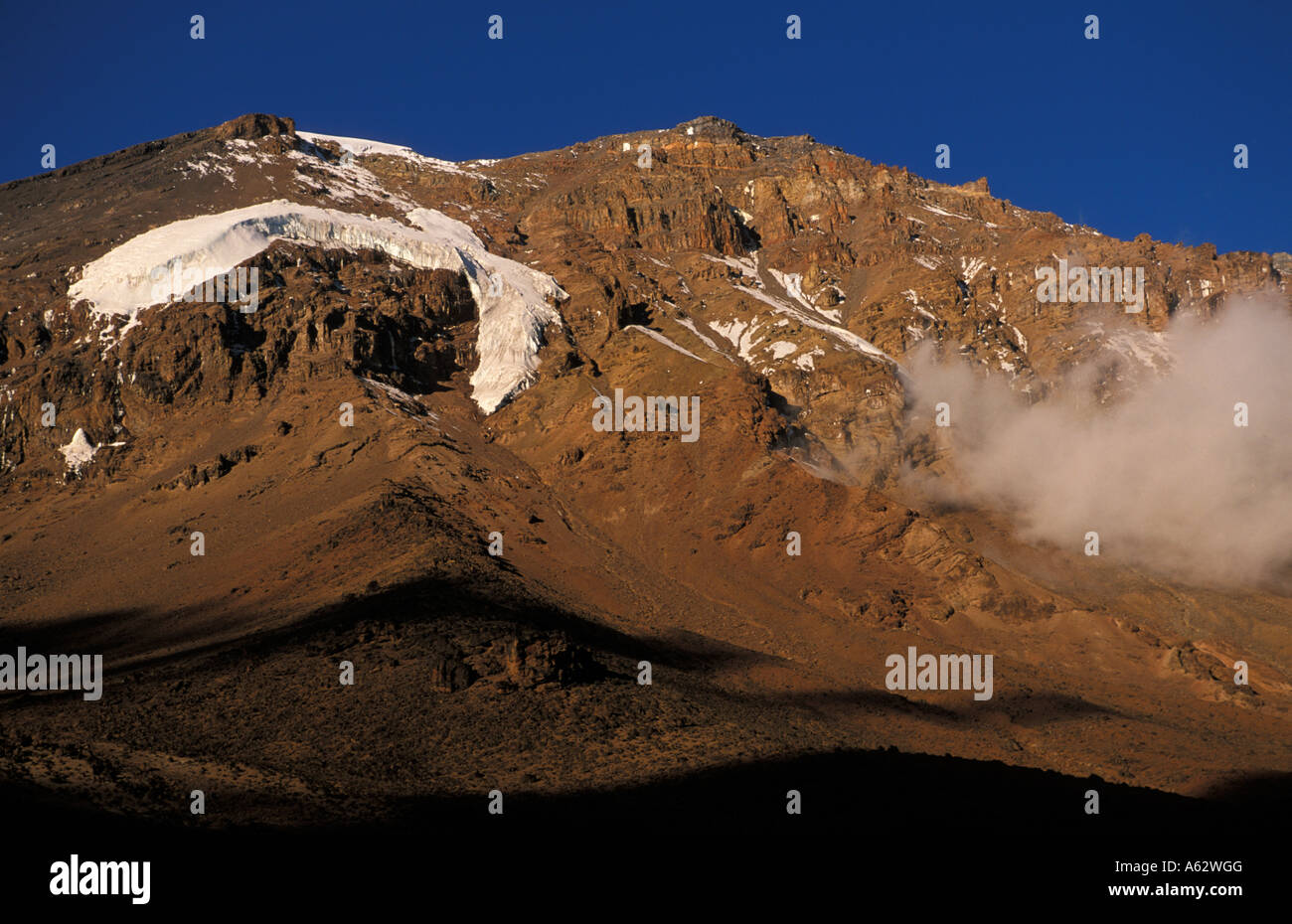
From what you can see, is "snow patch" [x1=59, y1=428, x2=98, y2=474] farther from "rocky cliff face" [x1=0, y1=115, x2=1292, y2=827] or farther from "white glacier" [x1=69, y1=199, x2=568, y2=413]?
"white glacier" [x1=69, y1=199, x2=568, y2=413]

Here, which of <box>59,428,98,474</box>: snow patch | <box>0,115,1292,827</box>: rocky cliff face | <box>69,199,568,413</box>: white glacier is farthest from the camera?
<box>69,199,568,413</box>: white glacier

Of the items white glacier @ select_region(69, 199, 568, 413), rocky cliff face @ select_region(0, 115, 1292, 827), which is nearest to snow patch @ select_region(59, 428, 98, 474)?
rocky cliff face @ select_region(0, 115, 1292, 827)

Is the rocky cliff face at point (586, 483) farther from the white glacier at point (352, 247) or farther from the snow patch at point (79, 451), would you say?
the white glacier at point (352, 247)

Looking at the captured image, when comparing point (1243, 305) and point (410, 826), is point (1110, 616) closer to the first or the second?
point (410, 826)

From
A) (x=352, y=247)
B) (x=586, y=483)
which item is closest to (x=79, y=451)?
(x=352, y=247)

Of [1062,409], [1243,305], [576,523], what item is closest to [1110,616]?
[576,523]

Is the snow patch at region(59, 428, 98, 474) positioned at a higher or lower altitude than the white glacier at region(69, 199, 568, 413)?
lower

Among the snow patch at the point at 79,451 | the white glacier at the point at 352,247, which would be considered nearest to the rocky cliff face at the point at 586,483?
the snow patch at the point at 79,451

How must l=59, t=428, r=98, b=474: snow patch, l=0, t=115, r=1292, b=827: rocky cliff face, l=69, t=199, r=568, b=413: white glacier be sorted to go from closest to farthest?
l=0, t=115, r=1292, b=827: rocky cliff face
l=59, t=428, r=98, b=474: snow patch
l=69, t=199, r=568, b=413: white glacier
